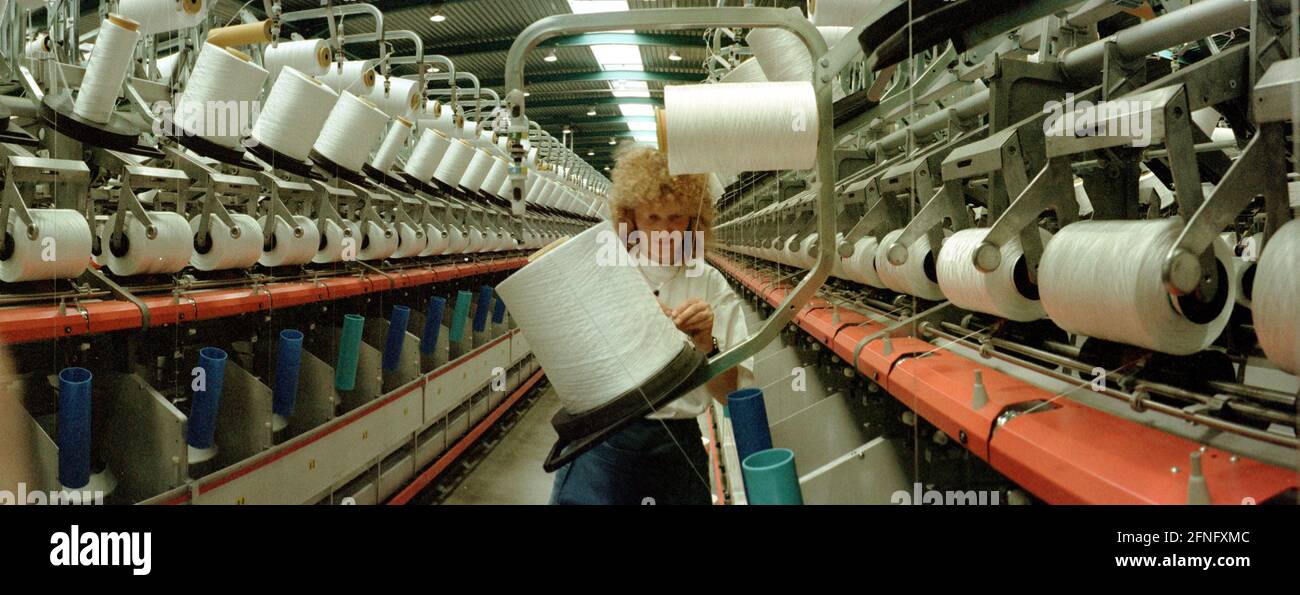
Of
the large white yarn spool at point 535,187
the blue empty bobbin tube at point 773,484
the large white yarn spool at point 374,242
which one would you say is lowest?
the blue empty bobbin tube at point 773,484

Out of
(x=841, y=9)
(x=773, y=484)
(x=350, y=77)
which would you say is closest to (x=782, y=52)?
(x=841, y=9)

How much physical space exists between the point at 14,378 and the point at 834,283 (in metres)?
2.75

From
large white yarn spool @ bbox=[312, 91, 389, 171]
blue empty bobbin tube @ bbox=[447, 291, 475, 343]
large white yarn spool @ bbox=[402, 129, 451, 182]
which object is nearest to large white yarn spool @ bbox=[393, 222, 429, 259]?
large white yarn spool @ bbox=[402, 129, 451, 182]

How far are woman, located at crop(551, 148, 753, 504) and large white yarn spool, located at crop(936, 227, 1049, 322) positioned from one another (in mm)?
412

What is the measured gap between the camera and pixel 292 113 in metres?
2.74

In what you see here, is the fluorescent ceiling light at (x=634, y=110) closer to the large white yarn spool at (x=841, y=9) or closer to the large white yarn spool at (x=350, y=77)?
the large white yarn spool at (x=350, y=77)

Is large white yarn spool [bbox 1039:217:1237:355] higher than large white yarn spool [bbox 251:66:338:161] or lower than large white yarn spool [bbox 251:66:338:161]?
lower

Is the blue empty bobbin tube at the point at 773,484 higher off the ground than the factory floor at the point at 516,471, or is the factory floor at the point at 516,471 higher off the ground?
the blue empty bobbin tube at the point at 773,484

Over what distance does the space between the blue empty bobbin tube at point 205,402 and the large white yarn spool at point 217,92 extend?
32.9 inches

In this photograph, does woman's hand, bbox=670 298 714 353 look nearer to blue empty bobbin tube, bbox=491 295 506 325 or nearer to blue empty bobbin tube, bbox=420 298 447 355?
blue empty bobbin tube, bbox=420 298 447 355

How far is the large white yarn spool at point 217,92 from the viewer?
238cm

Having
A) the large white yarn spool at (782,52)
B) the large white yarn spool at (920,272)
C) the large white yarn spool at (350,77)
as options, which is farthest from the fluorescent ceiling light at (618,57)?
the large white yarn spool at (920,272)

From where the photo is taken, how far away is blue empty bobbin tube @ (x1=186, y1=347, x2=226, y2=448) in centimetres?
223

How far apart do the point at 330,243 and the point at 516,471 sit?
2032 mm
